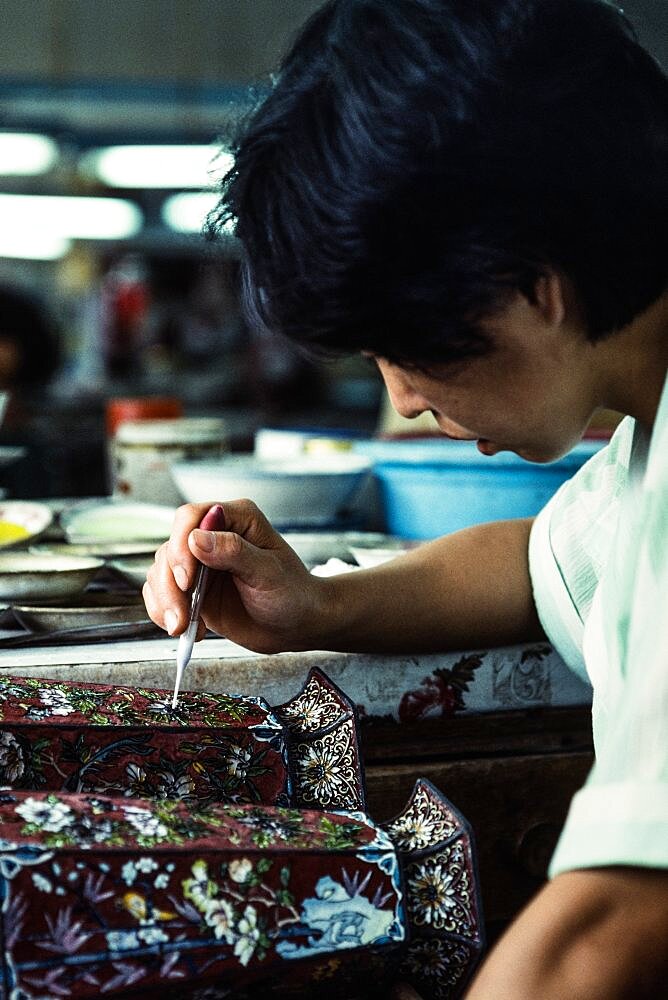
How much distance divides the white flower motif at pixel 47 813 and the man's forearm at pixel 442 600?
0.46 meters

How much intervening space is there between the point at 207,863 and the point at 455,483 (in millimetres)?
1087

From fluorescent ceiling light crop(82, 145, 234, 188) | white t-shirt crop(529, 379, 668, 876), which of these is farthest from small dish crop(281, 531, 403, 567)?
fluorescent ceiling light crop(82, 145, 234, 188)

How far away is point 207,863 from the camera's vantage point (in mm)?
725

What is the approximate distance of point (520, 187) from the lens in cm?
78

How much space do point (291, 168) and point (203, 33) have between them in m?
7.55

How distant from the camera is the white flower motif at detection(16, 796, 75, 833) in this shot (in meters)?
0.71

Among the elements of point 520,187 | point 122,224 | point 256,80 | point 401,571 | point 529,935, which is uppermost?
point 122,224

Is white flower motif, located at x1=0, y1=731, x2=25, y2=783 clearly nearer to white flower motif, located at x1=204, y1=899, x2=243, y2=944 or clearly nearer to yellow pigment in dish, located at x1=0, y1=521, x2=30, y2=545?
white flower motif, located at x1=204, y1=899, x2=243, y2=944

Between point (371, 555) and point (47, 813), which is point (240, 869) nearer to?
point (47, 813)

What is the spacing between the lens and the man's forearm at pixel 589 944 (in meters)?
0.66

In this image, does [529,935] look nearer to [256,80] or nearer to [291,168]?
[291,168]

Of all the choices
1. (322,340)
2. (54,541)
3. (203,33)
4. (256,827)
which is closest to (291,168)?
(322,340)

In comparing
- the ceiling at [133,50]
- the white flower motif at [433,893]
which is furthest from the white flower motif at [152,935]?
the ceiling at [133,50]

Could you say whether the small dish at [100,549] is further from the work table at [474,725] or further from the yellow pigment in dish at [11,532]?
the work table at [474,725]
